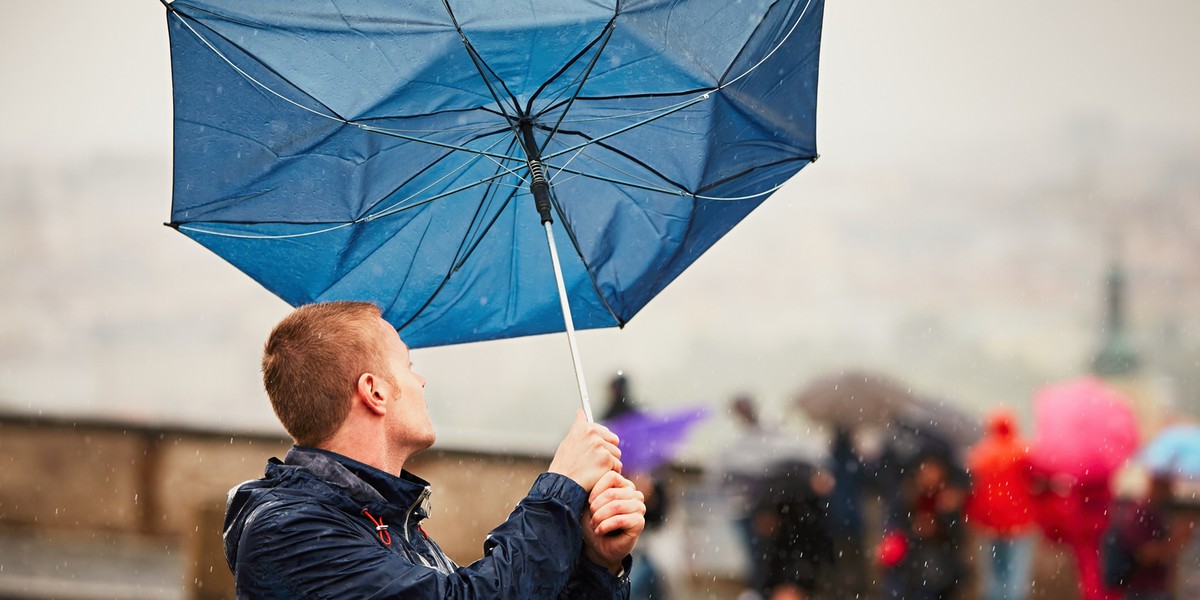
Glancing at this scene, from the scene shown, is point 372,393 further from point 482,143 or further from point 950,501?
point 950,501

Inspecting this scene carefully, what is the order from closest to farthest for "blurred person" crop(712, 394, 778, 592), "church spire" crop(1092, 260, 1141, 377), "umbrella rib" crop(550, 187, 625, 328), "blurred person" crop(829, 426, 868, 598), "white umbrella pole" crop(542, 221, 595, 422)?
1. "white umbrella pole" crop(542, 221, 595, 422)
2. "umbrella rib" crop(550, 187, 625, 328)
3. "blurred person" crop(712, 394, 778, 592)
4. "blurred person" crop(829, 426, 868, 598)
5. "church spire" crop(1092, 260, 1141, 377)

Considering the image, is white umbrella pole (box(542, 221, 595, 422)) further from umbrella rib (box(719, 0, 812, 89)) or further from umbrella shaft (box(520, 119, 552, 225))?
umbrella rib (box(719, 0, 812, 89))

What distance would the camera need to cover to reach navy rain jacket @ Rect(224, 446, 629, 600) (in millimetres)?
1848

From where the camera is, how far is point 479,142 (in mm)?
2574

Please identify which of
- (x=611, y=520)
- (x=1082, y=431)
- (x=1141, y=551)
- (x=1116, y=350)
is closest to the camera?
(x=611, y=520)

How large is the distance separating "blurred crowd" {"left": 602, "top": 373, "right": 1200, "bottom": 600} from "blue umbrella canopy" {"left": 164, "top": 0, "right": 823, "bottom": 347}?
14.4 feet

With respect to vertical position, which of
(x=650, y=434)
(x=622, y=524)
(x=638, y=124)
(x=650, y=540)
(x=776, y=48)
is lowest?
(x=650, y=540)

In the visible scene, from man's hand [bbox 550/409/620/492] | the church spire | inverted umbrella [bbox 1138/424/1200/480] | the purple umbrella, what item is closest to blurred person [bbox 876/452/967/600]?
inverted umbrella [bbox 1138/424/1200/480]

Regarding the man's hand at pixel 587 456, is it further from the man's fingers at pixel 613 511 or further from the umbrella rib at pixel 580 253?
the umbrella rib at pixel 580 253

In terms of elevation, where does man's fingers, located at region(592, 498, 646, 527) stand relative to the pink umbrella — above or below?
above

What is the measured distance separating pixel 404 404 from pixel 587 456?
14.5 inches

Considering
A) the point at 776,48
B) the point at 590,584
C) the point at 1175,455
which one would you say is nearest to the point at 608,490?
the point at 590,584

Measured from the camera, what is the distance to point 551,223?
251cm

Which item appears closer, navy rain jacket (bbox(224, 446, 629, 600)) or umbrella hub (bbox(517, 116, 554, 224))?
navy rain jacket (bbox(224, 446, 629, 600))
